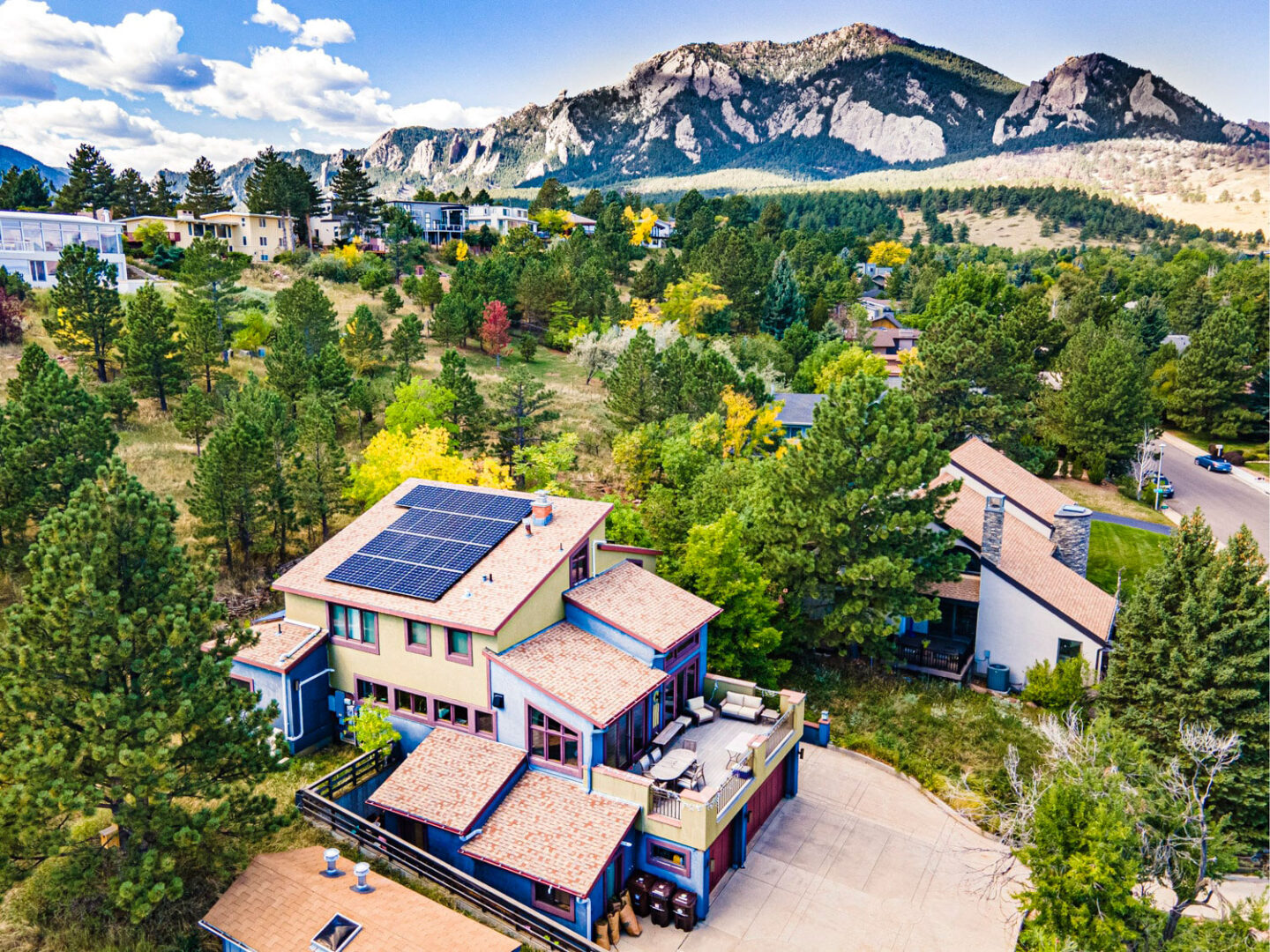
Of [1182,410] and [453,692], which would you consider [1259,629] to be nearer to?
[453,692]

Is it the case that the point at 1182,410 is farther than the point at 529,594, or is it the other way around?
the point at 1182,410

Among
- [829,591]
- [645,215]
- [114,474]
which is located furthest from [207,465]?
[645,215]

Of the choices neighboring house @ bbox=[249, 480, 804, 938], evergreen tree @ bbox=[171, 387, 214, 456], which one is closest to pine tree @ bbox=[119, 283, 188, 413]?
evergreen tree @ bbox=[171, 387, 214, 456]

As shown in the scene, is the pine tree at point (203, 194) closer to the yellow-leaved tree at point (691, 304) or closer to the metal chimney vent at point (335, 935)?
the yellow-leaved tree at point (691, 304)

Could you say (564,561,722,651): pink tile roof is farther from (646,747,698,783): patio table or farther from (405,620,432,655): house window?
(405,620,432,655): house window

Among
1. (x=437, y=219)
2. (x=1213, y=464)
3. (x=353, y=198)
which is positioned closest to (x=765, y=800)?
(x=1213, y=464)

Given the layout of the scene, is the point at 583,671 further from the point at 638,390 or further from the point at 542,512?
the point at 638,390

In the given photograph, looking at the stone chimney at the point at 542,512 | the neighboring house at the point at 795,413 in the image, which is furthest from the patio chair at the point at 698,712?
the neighboring house at the point at 795,413
